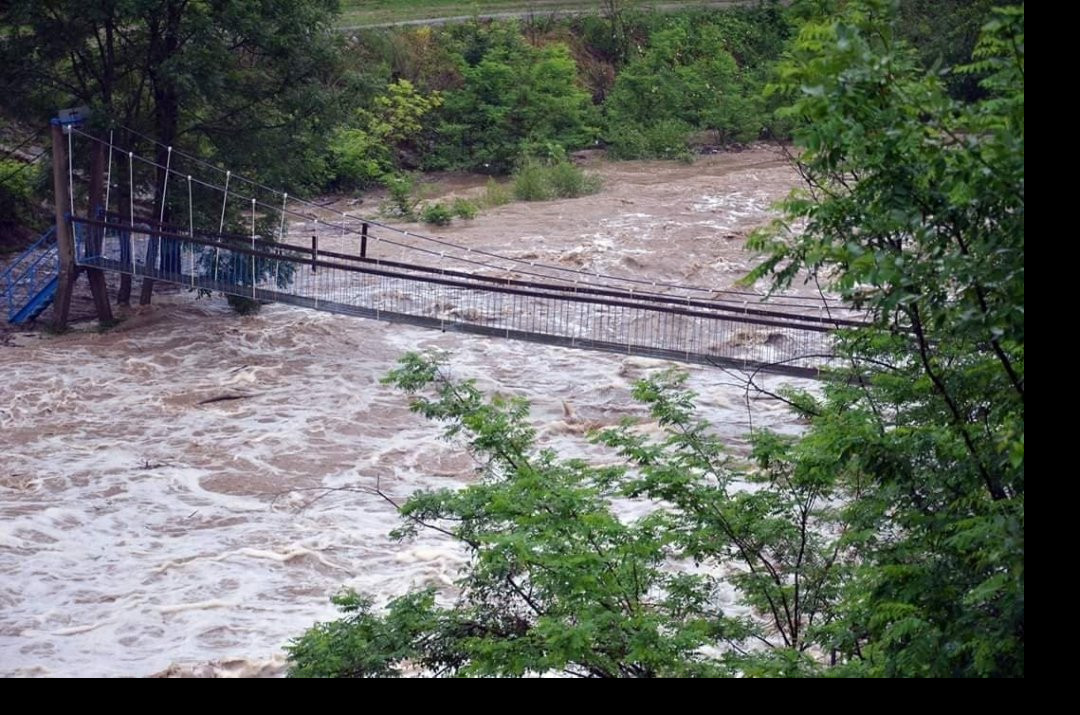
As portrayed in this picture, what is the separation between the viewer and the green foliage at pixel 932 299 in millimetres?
2943

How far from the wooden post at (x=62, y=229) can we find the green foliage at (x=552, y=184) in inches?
364

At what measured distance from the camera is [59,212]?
1524 cm

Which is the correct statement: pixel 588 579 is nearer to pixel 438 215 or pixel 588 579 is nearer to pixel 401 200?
pixel 438 215

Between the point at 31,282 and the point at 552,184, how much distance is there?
9.82 meters

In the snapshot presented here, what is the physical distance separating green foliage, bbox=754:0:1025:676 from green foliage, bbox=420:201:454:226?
54.5 feet

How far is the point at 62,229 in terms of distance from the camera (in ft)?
50.3

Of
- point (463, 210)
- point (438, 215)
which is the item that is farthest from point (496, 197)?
point (438, 215)

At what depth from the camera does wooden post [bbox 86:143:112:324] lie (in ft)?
50.6

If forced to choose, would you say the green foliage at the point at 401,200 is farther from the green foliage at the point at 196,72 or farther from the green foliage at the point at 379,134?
the green foliage at the point at 196,72

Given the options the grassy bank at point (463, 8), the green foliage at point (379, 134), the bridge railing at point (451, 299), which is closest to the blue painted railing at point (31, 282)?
the bridge railing at point (451, 299)

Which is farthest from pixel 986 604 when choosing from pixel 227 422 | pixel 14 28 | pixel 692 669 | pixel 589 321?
pixel 14 28

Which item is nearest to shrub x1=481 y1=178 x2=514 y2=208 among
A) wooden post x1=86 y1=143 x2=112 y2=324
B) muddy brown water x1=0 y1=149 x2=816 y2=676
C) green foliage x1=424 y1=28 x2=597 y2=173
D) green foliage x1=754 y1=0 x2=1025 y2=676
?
muddy brown water x1=0 y1=149 x2=816 y2=676

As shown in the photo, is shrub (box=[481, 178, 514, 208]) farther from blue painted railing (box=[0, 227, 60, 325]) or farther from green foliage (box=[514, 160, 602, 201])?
blue painted railing (box=[0, 227, 60, 325])
